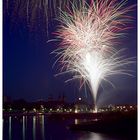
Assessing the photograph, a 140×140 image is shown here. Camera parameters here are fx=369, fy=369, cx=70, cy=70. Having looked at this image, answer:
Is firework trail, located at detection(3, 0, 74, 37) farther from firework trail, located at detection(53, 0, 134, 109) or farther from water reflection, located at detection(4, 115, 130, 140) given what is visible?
water reflection, located at detection(4, 115, 130, 140)

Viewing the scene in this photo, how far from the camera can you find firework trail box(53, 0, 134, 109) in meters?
2.22

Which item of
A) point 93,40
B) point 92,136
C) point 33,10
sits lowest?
point 92,136

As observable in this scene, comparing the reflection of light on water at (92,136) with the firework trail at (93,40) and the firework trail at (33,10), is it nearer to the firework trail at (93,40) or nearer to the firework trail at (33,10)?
the firework trail at (93,40)

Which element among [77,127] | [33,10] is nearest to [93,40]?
[33,10]

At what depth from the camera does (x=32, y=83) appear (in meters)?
2.40

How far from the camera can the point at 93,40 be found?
7.36 feet

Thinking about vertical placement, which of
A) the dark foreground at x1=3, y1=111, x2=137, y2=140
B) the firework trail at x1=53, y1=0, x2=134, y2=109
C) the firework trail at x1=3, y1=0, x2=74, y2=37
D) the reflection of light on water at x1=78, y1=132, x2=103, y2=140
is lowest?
the reflection of light on water at x1=78, y1=132, x2=103, y2=140

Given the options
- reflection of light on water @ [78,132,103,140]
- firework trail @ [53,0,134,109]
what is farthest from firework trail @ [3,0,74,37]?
reflection of light on water @ [78,132,103,140]

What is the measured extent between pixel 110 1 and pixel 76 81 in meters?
0.53

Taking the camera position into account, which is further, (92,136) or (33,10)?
(92,136)

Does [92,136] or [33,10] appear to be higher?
[33,10]

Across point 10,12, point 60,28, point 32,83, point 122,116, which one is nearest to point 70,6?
point 60,28

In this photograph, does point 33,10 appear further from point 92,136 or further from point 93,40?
point 92,136

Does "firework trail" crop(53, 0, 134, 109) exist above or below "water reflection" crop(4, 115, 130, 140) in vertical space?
above
